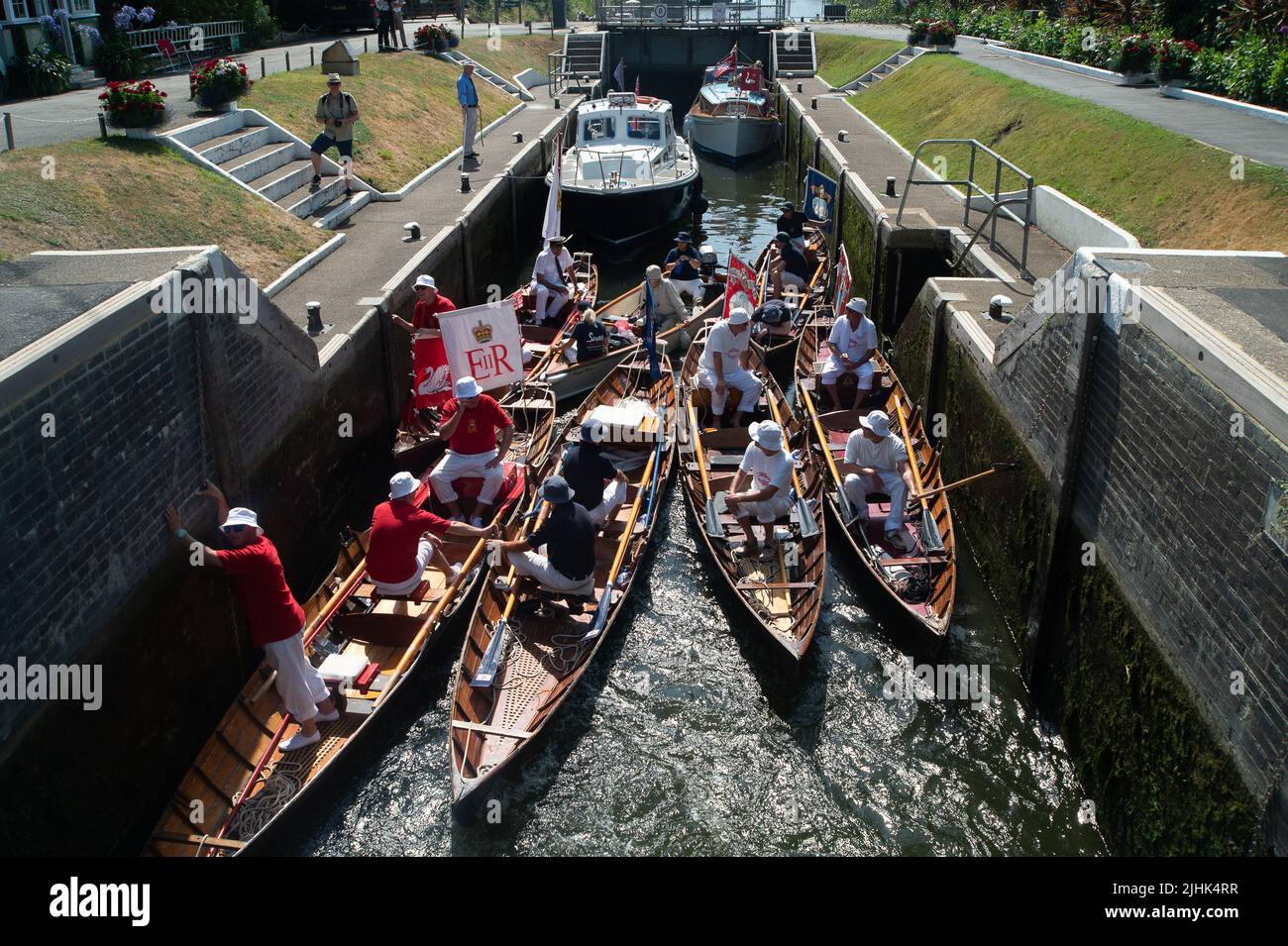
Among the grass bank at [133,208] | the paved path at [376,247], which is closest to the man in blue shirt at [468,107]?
the paved path at [376,247]

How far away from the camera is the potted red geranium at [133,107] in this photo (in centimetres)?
1759

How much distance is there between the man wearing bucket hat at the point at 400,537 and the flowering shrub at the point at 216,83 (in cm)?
1478

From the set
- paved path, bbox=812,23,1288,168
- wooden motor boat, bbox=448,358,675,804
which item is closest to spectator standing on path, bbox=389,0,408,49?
paved path, bbox=812,23,1288,168

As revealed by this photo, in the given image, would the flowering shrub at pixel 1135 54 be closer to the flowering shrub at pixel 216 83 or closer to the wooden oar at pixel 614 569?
the wooden oar at pixel 614 569

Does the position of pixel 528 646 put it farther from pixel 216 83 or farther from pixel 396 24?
pixel 396 24

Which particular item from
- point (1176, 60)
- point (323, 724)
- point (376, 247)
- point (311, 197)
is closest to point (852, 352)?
point (376, 247)

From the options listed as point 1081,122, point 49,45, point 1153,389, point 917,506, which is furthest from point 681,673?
point 49,45

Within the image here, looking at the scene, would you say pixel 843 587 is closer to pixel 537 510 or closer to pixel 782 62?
pixel 537 510

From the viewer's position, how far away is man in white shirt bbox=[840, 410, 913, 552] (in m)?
11.7

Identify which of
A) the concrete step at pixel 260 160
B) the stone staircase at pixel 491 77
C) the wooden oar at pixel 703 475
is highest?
the stone staircase at pixel 491 77

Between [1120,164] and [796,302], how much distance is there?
631 centimetres

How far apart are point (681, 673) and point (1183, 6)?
1040 inches

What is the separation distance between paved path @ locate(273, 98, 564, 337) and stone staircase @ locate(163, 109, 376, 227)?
1.89ft

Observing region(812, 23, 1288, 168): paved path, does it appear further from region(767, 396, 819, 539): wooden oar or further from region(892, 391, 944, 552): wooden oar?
region(767, 396, 819, 539): wooden oar
